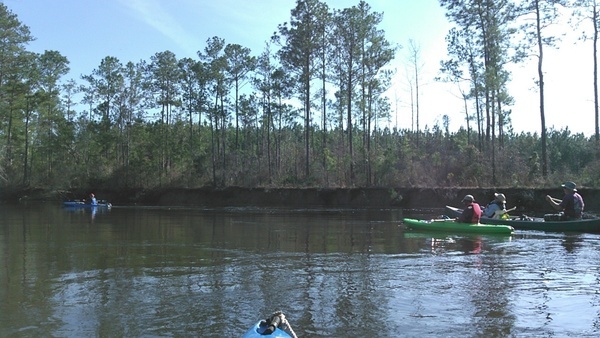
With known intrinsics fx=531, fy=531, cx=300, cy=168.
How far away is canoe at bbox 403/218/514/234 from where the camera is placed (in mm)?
18703

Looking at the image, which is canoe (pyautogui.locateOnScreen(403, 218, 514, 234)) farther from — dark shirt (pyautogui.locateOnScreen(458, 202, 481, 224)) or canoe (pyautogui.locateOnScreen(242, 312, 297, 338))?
canoe (pyautogui.locateOnScreen(242, 312, 297, 338))

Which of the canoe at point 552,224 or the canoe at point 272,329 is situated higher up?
the canoe at point 552,224

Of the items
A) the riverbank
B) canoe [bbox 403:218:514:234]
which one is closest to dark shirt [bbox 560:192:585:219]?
canoe [bbox 403:218:514:234]

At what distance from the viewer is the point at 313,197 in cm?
4278

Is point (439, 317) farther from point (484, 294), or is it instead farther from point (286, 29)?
point (286, 29)

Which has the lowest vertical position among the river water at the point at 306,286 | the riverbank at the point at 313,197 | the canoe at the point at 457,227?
the river water at the point at 306,286

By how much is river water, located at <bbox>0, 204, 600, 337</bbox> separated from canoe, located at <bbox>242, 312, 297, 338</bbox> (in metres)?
1.60

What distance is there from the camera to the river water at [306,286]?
7.68 m

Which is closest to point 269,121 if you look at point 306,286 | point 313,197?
point 313,197

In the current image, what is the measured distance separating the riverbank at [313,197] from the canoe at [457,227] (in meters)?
14.8

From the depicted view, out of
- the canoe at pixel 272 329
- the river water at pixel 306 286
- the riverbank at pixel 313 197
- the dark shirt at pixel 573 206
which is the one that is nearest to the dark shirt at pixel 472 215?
the river water at pixel 306 286

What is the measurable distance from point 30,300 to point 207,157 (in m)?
46.4

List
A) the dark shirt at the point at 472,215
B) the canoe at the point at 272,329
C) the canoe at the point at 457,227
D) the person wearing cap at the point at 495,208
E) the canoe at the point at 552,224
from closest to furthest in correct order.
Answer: the canoe at the point at 272,329 < the canoe at the point at 457,227 < the canoe at the point at 552,224 < the dark shirt at the point at 472,215 < the person wearing cap at the point at 495,208

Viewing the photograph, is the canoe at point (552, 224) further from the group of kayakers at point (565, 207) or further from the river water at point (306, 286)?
the river water at point (306, 286)
